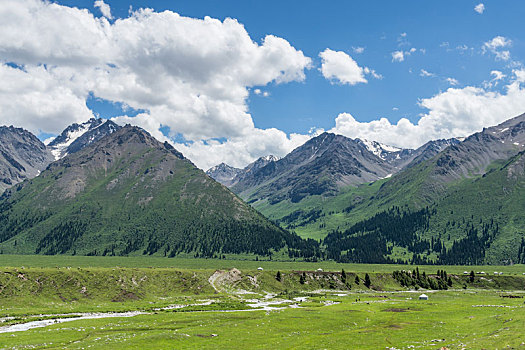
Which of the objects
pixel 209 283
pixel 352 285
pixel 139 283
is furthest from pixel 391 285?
pixel 139 283

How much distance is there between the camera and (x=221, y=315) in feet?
340

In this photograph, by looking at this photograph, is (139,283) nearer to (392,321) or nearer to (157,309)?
(157,309)

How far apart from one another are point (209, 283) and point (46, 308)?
2759 inches

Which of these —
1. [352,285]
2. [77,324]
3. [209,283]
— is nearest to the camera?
[77,324]

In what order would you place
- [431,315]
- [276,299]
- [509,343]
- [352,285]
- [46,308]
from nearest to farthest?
[509,343] < [431,315] < [46,308] < [276,299] < [352,285]

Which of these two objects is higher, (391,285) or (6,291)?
(6,291)

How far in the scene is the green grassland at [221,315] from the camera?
67.1m

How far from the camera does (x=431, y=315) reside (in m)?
101

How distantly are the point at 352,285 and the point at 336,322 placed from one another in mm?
106630

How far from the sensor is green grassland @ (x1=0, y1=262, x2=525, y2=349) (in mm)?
67125

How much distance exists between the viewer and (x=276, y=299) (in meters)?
150

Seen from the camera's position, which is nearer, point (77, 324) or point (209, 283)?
point (77, 324)

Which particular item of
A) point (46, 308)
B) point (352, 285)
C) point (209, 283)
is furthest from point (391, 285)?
point (46, 308)

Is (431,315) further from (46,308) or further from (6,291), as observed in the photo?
(6,291)
